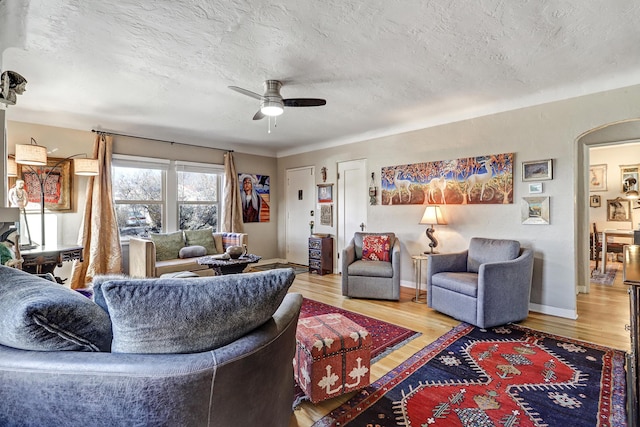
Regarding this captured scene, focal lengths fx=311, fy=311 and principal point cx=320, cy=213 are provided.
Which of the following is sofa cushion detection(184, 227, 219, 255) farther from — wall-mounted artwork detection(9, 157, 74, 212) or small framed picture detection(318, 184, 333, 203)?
small framed picture detection(318, 184, 333, 203)

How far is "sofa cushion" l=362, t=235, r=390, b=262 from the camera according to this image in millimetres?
4227

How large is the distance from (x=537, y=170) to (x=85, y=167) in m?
5.41

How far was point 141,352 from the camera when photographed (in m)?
0.93

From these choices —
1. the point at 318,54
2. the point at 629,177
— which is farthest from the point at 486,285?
the point at 629,177

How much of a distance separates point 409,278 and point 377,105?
2508mm

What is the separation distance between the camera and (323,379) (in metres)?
1.83

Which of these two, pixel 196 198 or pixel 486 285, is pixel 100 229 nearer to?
pixel 196 198

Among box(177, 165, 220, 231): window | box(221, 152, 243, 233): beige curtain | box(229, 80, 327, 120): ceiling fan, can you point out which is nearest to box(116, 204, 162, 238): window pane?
box(177, 165, 220, 231): window

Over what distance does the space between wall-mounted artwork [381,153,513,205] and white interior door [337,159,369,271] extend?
18.1 inches

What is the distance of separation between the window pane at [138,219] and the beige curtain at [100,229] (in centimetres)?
26

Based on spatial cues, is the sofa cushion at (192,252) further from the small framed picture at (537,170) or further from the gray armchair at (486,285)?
the small framed picture at (537,170)

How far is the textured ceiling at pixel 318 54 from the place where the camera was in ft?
6.43

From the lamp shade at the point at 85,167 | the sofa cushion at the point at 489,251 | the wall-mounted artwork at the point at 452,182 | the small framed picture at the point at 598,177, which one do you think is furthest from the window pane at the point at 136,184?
the small framed picture at the point at 598,177

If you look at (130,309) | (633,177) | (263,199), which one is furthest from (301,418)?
(633,177)
